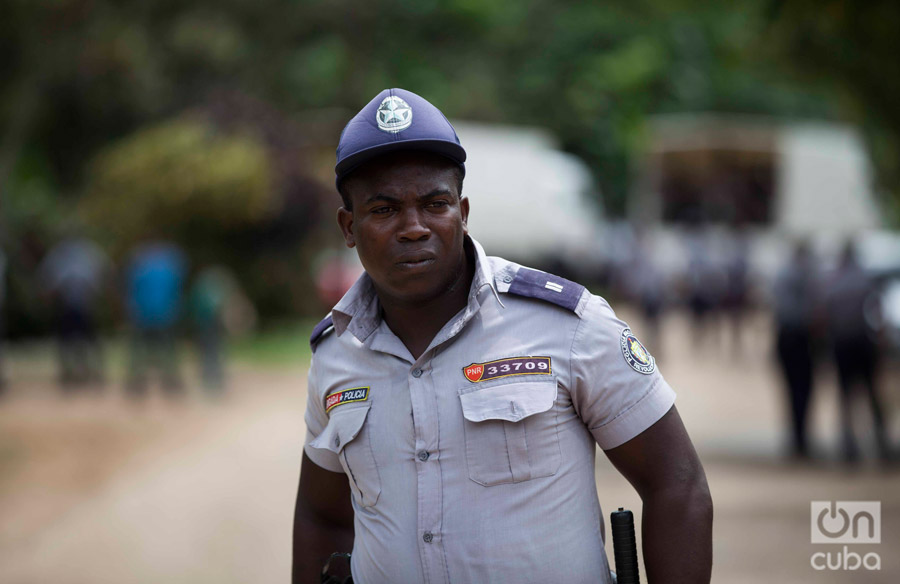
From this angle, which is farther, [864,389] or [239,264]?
[239,264]

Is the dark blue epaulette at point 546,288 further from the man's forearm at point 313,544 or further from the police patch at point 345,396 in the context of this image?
the man's forearm at point 313,544

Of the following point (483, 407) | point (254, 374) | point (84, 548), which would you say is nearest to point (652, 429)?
point (483, 407)

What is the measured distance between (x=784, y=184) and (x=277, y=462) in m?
19.4

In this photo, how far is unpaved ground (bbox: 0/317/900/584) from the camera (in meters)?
7.12

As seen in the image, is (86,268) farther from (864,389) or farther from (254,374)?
(864,389)

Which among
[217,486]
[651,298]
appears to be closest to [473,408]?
[217,486]

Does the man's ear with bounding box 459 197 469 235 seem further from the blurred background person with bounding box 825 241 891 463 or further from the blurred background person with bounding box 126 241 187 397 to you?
the blurred background person with bounding box 126 241 187 397

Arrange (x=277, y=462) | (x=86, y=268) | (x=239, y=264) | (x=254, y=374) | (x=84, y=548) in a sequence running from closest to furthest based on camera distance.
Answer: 1. (x=84, y=548)
2. (x=277, y=462)
3. (x=86, y=268)
4. (x=254, y=374)
5. (x=239, y=264)


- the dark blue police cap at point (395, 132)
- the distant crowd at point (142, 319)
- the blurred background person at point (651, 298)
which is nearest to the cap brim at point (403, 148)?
the dark blue police cap at point (395, 132)

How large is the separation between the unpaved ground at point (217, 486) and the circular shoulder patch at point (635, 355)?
451 centimetres

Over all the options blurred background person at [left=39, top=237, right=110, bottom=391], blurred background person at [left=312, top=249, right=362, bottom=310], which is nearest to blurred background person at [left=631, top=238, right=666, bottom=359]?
blurred background person at [left=312, top=249, right=362, bottom=310]

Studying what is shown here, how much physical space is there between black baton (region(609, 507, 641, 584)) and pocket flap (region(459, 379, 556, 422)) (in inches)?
13.2

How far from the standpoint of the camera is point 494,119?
40.7 m

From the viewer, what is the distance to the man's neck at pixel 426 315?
2.50m
